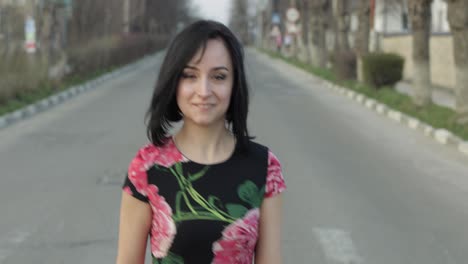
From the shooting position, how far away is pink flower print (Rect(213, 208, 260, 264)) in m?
2.13

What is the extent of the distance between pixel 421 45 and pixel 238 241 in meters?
16.0

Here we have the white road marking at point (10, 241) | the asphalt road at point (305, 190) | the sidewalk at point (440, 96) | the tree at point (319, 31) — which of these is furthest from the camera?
the tree at point (319, 31)

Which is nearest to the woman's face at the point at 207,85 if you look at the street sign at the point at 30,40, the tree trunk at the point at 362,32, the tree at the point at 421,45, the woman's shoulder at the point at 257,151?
the woman's shoulder at the point at 257,151

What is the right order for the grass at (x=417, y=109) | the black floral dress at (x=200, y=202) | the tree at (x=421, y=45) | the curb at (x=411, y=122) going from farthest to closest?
the tree at (x=421, y=45) < the grass at (x=417, y=109) < the curb at (x=411, y=122) < the black floral dress at (x=200, y=202)

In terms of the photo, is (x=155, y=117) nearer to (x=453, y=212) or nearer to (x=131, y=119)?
(x=453, y=212)

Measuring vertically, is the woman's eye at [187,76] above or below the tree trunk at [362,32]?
above

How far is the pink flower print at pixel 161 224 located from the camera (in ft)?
7.02

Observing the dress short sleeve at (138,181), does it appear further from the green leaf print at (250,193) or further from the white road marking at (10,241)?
the white road marking at (10,241)

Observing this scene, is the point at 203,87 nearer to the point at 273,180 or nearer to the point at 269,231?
the point at 273,180

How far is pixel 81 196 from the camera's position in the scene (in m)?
8.35

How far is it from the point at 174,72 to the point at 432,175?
822 cm

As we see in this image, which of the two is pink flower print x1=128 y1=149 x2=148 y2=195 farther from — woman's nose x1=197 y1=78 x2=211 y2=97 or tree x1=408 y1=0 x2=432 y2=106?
tree x1=408 y1=0 x2=432 y2=106

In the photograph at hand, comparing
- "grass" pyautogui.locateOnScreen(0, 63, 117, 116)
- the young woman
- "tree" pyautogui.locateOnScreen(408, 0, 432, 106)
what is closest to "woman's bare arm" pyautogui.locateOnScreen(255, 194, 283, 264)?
the young woman

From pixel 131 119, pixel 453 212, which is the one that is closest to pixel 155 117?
pixel 453 212
